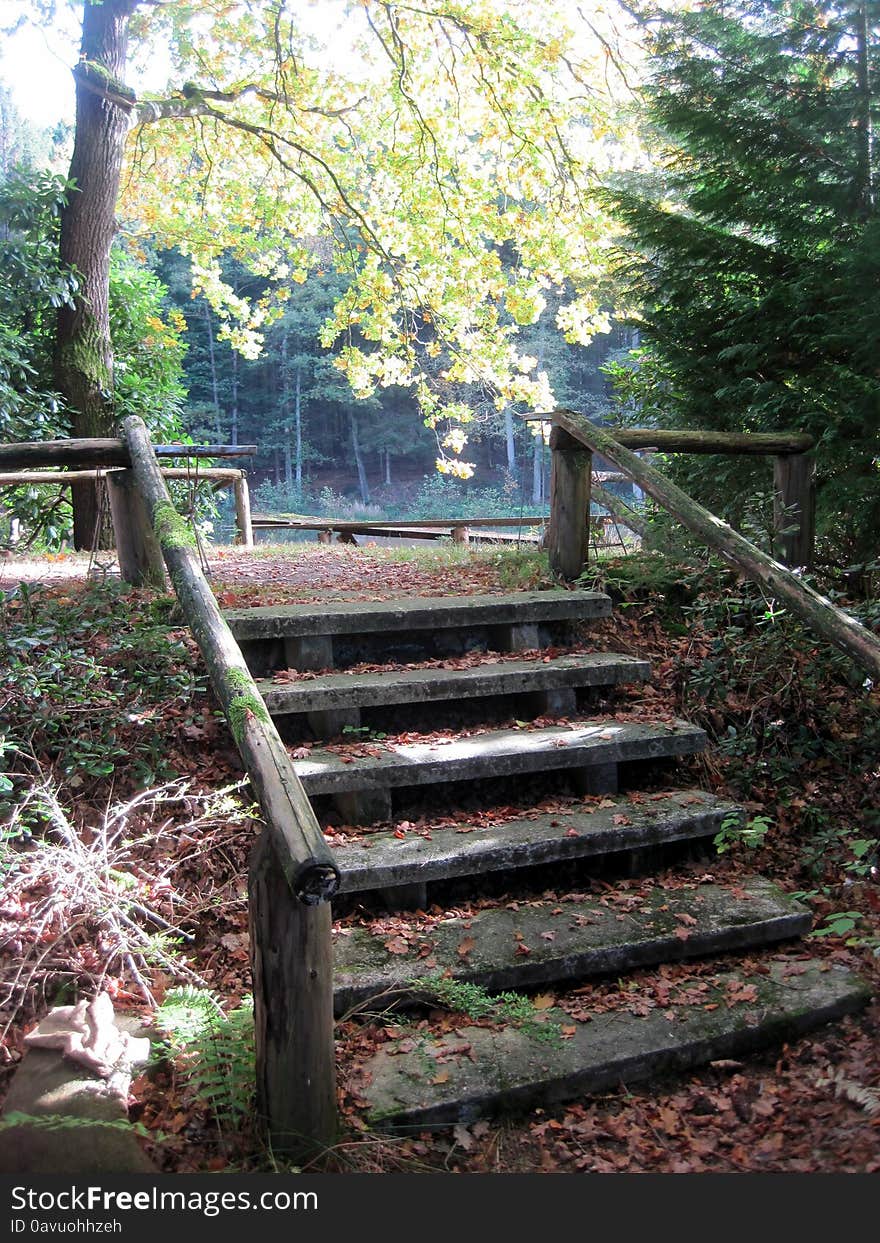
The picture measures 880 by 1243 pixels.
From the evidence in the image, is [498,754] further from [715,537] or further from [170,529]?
[170,529]

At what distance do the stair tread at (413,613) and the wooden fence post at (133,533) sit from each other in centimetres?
71

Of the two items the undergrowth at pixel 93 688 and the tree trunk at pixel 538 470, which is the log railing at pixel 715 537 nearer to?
the undergrowth at pixel 93 688

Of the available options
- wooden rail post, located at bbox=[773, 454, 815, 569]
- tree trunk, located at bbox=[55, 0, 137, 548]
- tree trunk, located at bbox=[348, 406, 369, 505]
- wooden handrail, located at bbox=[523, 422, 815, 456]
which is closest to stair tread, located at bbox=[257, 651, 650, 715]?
wooden handrail, located at bbox=[523, 422, 815, 456]

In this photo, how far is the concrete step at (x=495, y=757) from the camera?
3686 millimetres

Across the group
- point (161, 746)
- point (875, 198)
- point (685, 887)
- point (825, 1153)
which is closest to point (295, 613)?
point (161, 746)

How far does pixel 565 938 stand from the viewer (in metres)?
3.18

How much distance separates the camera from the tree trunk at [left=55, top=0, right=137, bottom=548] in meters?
8.98

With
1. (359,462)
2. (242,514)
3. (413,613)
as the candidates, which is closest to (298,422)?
(359,462)

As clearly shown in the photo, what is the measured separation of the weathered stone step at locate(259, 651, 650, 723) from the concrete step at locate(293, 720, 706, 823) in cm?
23

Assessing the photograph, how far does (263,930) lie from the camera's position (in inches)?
92.5

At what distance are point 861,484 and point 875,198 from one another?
175 centimetres

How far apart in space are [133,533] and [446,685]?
206 centimetres

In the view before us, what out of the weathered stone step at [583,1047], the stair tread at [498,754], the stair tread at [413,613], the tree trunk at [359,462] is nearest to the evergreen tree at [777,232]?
the stair tread at [413,613]

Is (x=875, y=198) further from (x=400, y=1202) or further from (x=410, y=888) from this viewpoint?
(x=400, y=1202)
